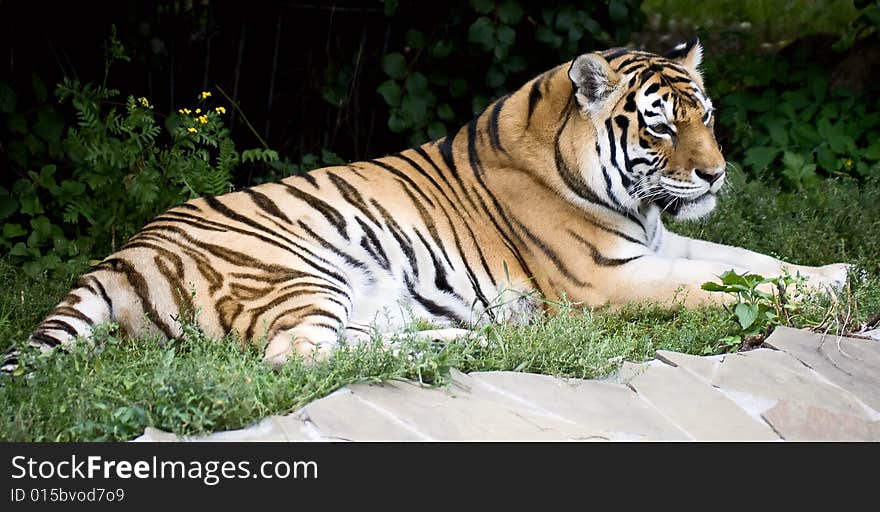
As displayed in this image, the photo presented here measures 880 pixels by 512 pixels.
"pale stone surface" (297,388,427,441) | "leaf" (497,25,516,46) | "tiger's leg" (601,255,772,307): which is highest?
"leaf" (497,25,516,46)

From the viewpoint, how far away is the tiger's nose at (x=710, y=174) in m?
5.03

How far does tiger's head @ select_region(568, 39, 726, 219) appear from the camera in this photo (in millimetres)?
5070

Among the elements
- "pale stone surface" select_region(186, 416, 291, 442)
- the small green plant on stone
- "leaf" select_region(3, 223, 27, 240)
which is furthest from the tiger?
"leaf" select_region(3, 223, 27, 240)

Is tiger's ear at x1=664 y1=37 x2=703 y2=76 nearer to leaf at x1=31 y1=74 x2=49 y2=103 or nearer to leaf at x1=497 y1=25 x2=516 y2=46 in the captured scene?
leaf at x1=497 y1=25 x2=516 y2=46

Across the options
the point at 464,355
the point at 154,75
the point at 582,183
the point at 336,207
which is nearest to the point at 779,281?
the point at 582,183

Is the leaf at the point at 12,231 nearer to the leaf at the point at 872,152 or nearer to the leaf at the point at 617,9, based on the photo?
the leaf at the point at 617,9

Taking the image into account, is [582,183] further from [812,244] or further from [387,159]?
[812,244]

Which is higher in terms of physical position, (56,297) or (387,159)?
(387,159)

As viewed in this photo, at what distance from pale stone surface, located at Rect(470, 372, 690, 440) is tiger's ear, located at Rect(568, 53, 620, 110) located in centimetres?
163

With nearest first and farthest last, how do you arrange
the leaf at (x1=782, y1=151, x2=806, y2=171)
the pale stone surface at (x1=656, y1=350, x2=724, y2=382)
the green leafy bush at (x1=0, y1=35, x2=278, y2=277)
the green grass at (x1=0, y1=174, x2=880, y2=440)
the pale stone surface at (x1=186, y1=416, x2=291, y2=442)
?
the pale stone surface at (x1=186, y1=416, x2=291, y2=442) < the green grass at (x1=0, y1=174, x2=880, y2=440) < the pale stone surface at (x1=656, y1=350, x2=724, y2=382) < the green leafy bush at (x1=0, y1=35, x2=278, y2=277) < the leaf at (x1=782, y1=151, x2=806, y2=171)

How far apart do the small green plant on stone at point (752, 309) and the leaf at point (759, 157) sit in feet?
9.34

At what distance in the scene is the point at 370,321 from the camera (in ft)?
16.0
